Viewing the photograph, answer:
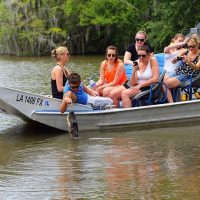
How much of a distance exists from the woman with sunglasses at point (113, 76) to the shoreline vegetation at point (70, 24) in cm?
3378

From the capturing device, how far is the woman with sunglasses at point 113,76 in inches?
432

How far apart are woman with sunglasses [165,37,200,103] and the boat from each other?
0.33 m

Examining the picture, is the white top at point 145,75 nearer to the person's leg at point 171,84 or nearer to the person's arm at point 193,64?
the person's leg at point 171,84

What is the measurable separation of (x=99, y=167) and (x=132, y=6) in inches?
1597

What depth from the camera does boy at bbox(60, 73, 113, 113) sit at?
10.2 m

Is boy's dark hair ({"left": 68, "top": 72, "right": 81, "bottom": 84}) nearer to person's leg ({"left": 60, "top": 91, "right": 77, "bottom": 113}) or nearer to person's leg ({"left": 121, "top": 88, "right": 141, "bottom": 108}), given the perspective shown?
person's leg ({"left": 60, "top": 91, "right": 77, "bottom": 113})

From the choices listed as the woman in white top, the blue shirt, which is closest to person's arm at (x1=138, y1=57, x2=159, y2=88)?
the woman in white top

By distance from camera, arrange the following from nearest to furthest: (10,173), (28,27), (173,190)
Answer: (173,190) → (10,173) → (28,27)

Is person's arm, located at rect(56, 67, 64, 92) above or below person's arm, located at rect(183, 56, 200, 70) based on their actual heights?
below

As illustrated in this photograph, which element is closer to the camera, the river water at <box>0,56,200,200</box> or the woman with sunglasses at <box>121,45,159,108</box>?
the river water at <box>0,56,200,200</box>

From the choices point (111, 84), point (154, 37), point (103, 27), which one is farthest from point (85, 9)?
point (111, 84)

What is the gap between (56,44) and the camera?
47.8 meters

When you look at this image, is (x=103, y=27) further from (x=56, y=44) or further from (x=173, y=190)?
(x=173, y=190)

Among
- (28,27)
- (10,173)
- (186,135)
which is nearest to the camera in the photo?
(10,173)
